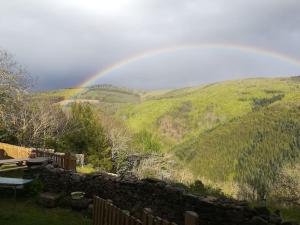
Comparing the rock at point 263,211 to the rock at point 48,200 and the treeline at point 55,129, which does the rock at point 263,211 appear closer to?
the rock at point 48,200

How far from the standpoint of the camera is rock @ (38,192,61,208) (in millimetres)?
12945

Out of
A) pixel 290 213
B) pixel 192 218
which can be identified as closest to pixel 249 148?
pixel 290 213

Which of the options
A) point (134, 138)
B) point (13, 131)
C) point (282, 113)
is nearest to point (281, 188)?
point (13, 131)

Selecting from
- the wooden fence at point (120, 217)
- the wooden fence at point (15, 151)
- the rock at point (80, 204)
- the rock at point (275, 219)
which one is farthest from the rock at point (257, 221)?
the wooden fence at point (15, 151)

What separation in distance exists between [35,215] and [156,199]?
3.63 metres

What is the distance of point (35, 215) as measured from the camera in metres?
11.9

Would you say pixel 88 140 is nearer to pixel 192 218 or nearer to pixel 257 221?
pixel 257 221

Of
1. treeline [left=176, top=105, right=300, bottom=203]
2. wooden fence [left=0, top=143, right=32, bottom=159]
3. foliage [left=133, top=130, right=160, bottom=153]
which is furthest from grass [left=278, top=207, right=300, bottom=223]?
treeline [left=176, top=105, right=300, bottom=203]

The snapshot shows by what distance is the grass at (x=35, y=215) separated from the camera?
1124 centimetres

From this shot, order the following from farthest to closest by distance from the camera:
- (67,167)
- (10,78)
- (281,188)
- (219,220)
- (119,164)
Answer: (119,164)
(281,188)
(10,78)
(67,167)
(219,220)

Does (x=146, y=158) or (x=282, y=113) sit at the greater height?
(x=282, y=113)

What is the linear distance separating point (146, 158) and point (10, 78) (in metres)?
32.4

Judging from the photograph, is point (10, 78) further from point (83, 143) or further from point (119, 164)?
point (119, 164)

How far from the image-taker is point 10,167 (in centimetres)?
1961
